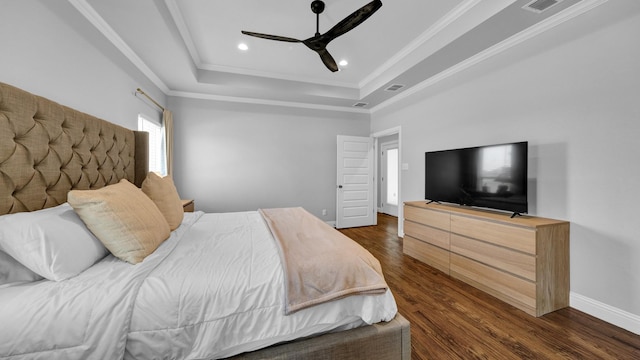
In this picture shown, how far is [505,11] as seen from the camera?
6.28 feet

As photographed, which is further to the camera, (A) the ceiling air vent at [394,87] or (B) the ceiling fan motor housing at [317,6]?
(A) the ceiling air vent at [394,87]

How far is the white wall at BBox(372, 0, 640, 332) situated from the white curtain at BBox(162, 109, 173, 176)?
4.35 m

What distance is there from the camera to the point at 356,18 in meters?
1.75

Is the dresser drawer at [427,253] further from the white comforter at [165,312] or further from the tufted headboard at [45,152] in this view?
the tufted headboard at [45,152]

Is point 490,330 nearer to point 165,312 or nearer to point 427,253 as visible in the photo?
point 427,253

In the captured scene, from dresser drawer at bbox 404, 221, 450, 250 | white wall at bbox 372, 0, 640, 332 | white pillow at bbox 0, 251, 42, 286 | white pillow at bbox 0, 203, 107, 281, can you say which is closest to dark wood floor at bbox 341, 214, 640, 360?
white wall at bbox 372, 0, 640, 332

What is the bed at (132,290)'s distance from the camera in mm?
807

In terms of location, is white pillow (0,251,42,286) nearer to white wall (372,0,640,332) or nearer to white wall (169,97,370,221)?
white wall (169,97,370,221)

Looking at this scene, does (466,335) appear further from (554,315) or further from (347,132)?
(347,132)

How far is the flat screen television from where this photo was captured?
2.14 m

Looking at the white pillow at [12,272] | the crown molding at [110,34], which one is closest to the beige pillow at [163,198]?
the white pillow at [12,272]

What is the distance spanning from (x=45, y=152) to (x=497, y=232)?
3.40m

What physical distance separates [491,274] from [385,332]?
5.50ft

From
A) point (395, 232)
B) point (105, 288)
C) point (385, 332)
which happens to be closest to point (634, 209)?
point (385, 332)
